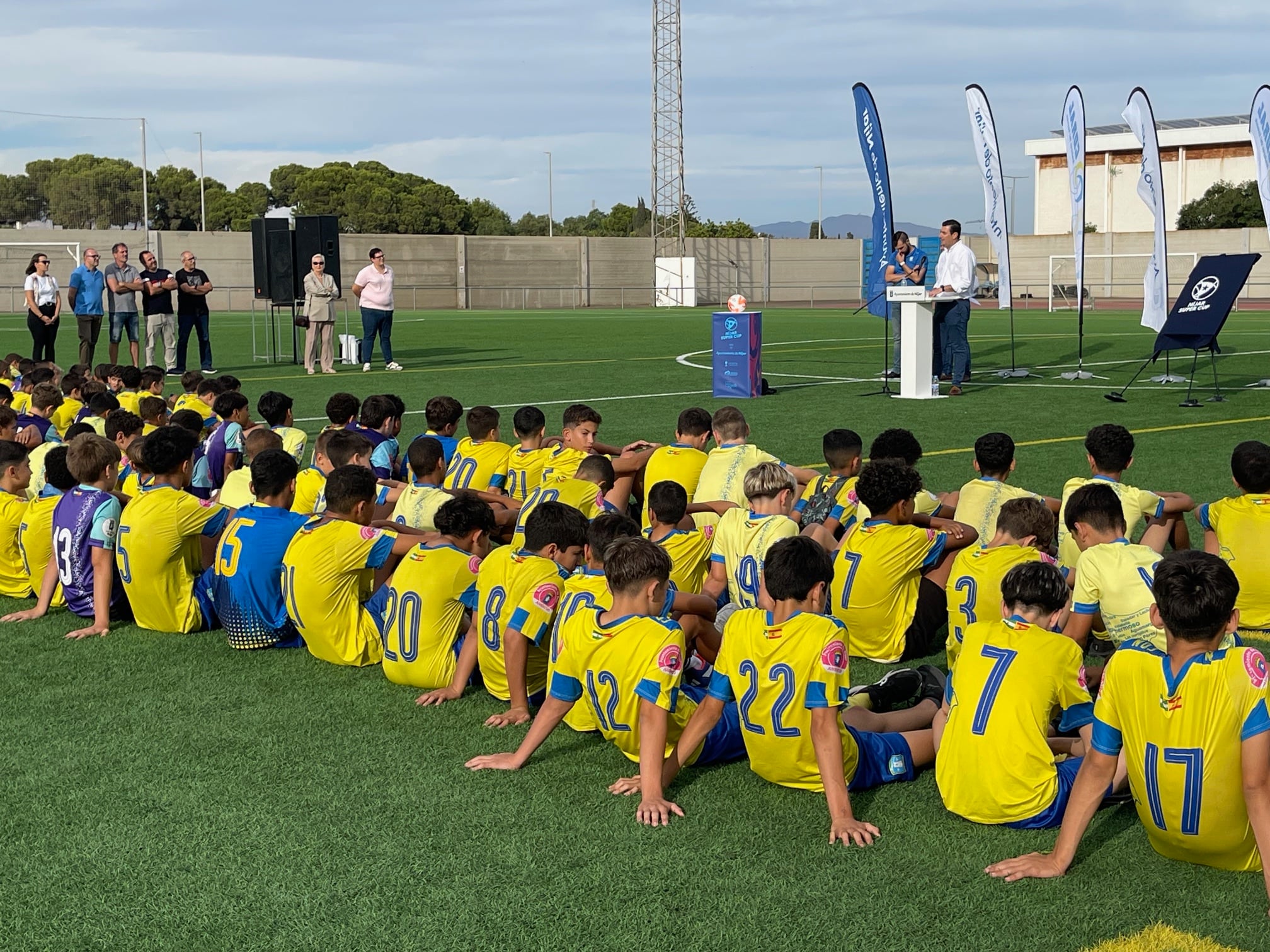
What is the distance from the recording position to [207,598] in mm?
6703

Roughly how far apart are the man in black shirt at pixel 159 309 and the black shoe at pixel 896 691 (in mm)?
15933

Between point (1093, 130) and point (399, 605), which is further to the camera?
point (1093, 130)

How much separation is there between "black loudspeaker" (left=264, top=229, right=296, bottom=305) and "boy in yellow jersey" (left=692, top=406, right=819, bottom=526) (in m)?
15.4

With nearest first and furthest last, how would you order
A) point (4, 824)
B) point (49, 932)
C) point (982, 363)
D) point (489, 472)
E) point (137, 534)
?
1. point (49, 932)
2. point (4, 824)
3. point (137, 534)
4. point (489, 472)
5. point (982, 363)

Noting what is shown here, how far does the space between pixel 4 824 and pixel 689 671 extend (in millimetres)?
2673

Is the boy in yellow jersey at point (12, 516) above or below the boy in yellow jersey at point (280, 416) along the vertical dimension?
below

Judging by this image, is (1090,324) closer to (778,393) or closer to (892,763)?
(778,393)

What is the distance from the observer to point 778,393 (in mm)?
16484

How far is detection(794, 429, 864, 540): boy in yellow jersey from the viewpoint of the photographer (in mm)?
6750

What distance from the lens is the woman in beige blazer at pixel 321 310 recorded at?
19625mm

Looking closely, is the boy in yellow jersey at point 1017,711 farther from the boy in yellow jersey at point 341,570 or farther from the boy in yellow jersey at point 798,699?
the boy in yellow jersey at point 341,570

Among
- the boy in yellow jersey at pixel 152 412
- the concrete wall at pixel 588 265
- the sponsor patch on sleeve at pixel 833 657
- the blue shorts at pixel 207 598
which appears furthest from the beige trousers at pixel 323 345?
the concrete wall at pixel 588 265

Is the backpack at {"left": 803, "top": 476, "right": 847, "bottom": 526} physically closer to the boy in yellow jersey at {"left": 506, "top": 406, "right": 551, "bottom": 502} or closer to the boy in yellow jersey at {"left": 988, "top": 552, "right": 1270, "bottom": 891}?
the boy in yellow jersey at {"left": 506, "top": 406, "right": 551, "bottom": 502}

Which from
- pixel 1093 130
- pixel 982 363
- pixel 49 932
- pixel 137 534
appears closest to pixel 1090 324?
pixel 982 363
